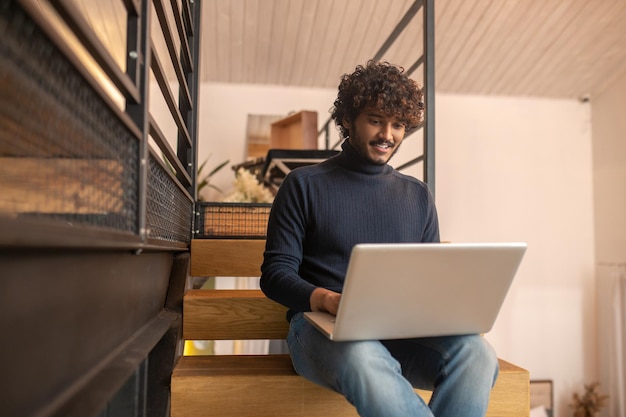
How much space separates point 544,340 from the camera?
4.41 metres

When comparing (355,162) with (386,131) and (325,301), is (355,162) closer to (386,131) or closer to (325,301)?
(386,131)

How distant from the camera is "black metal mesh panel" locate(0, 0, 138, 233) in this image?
44 cm

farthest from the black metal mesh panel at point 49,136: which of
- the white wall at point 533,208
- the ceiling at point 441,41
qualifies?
the white wall at point 533,208

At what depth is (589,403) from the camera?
4172 millimetres

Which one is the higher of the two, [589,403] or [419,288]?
[419,288]

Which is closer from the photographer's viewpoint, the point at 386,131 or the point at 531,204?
the point at 386,131

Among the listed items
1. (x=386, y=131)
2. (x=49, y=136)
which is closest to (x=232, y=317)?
(x=386, y=131)

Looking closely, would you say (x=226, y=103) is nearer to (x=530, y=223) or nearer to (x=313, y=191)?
(x=530, y=223)

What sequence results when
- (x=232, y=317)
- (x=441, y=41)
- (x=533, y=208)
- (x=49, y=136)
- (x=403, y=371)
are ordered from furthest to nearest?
(x=533, y=208)
(x=441, y=41)
(x=232, y=317)
(x=403, y=371)
(x=49, y=136)

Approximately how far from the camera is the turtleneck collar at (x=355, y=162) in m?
1.44

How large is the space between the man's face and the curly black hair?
2 centimetres

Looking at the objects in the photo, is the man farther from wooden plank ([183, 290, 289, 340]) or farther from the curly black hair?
wooden plank ([183, 290, 289, 340])

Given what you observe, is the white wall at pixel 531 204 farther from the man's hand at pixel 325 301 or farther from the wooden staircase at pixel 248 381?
the man's hand at pixel 325 301

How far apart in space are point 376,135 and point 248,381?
661 mm
